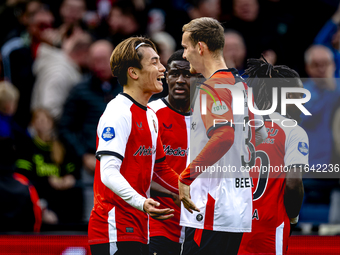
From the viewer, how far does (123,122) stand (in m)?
3.41

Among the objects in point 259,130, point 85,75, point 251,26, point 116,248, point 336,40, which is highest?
point 251,26

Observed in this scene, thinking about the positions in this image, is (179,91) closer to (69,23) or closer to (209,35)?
(209,35)

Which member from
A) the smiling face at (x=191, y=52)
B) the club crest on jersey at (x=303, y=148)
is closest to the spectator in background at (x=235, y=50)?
the club crest on jersey at (x=303, y=148)

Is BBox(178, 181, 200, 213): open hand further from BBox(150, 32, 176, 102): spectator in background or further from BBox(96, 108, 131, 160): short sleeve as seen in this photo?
BBox(150, 32, 176, 102): spectator in background

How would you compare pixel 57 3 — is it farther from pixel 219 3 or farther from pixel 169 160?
pixel 169 160

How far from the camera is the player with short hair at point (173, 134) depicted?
455 centimetres

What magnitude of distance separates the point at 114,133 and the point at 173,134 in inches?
55.7

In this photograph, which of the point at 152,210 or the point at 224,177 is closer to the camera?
the point at 152,210

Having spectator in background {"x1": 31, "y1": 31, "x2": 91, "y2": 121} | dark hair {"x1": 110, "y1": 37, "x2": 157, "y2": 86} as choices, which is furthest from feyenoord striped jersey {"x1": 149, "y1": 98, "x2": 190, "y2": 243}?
spectator in background {"x1": 31, "y1": 31, "x2": 91, "y2": 121}

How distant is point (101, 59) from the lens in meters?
5.80

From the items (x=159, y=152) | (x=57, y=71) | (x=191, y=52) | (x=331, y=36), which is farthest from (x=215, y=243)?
(x=331, y=36)

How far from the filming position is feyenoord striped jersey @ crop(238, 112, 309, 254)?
13.7 feet

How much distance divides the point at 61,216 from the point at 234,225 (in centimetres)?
260

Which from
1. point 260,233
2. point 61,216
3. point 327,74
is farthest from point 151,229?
point 327,74
